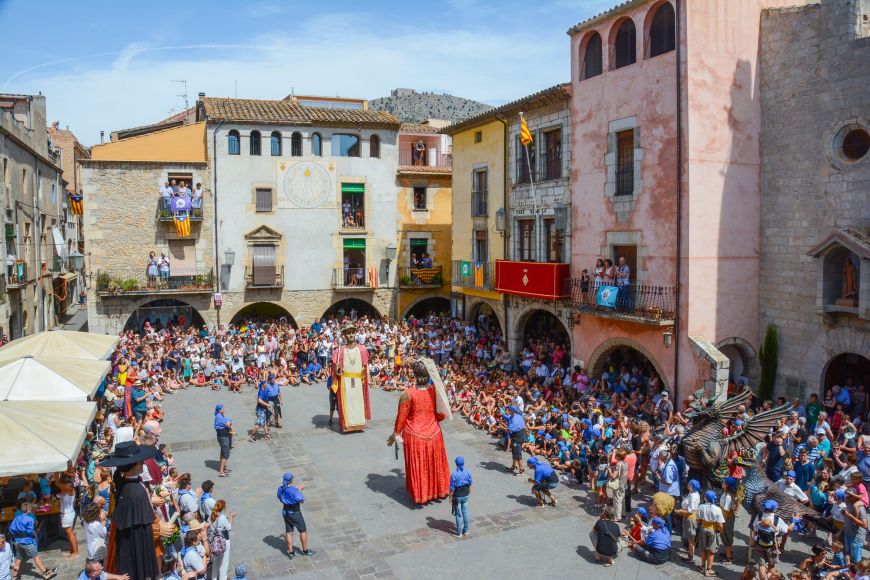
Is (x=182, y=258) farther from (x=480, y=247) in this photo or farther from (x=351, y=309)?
(x=480, y=247)

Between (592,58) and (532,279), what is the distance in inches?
276

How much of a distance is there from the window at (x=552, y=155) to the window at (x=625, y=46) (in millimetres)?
3363

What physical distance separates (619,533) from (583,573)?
102 centimetres

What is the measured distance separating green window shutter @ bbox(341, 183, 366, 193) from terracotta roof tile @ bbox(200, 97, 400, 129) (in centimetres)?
254

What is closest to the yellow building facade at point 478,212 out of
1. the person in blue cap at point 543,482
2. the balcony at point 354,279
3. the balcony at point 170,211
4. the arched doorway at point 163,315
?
the balcony at point 354,279

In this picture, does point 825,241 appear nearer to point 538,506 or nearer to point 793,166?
point 793,166

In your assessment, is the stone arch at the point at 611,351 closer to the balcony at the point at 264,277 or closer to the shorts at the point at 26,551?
the shorts at the point at 26,551

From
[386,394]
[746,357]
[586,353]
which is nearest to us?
[746,357]

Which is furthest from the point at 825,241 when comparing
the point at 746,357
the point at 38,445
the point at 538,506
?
the point at 38,445

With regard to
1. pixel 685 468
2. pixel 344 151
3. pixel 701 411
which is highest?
pixel 344 151

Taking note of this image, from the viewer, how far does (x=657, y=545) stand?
37.7 ft

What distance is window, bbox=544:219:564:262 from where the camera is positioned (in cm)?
2383

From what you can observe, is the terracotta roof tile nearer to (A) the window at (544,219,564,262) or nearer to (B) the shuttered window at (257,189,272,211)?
(B) the shuttered window at (257,189,272,211)

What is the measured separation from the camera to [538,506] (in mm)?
14008
